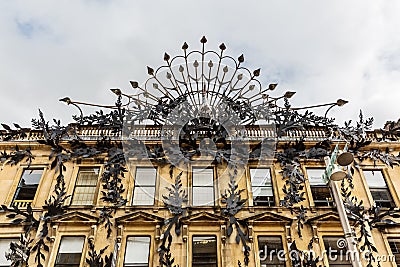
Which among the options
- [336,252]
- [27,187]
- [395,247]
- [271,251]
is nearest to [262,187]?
[271,251]

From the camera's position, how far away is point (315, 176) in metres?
15.8

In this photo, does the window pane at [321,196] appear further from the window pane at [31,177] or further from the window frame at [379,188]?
the window pane at [31,177]

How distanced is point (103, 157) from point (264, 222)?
7784mm

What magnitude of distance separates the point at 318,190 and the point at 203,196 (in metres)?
5.07

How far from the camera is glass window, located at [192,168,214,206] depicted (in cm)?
1479

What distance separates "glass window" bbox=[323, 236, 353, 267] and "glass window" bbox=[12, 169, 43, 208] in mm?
12327

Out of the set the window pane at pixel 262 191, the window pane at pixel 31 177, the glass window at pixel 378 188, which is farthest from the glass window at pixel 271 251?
the window pane at pixel 31 177

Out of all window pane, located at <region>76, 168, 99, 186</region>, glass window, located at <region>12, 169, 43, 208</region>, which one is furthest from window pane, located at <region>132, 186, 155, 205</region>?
glass window, located at <region>12, 169, 43, 208</region>

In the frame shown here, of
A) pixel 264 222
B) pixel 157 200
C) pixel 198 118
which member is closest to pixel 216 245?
pixel 264 222

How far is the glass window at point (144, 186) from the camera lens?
48.9 feet

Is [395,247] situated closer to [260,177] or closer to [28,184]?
[260,177]

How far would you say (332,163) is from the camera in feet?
24.8

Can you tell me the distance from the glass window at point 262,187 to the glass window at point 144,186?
439 centimetres

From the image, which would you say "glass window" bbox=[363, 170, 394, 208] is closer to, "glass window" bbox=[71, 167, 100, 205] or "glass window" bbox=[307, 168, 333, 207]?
"glass window" bbox=[307, 168, 333, 207]
